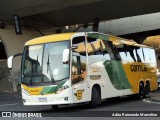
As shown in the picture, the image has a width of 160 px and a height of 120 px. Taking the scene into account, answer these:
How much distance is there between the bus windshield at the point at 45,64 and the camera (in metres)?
16.5

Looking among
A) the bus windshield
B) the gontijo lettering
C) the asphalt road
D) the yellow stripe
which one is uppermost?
the bus windshield

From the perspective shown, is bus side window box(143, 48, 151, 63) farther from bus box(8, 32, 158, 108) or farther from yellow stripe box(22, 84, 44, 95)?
yellow stripe box(22, 84, 44, 95)

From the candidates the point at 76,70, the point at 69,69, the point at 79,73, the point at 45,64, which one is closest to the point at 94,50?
the point at 79,73

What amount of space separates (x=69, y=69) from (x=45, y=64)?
3.20 feet

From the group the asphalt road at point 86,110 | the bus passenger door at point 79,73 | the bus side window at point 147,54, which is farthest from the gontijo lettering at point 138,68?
the bus passenger door at point 79,73

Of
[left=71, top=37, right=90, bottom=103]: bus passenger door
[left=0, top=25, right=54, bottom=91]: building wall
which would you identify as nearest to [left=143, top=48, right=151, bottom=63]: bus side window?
[left=71, top=37, right=90, bottom=103]: bus passenger door

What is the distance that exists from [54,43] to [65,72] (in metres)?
1.35

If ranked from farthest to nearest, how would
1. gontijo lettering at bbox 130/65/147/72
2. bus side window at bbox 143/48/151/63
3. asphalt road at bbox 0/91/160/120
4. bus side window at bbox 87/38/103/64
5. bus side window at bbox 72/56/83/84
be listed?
bus side window at bbox 143/48/151/63, gontijo lettering at bbox 130/65/147/72, bus side window at bbox 87/38/103/64, bus side window at bbox 72/56/83/84, asphalt road at bbox 0/91/160/120

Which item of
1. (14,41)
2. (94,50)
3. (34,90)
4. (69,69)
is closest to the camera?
(69,69)

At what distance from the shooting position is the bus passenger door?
16.7 m

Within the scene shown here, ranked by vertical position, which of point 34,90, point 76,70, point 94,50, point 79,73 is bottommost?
point 34,90

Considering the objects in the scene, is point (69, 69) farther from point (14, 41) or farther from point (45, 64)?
point (14, 41)

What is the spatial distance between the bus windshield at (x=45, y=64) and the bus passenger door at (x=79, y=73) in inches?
16.6

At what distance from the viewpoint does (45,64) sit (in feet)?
54.8
